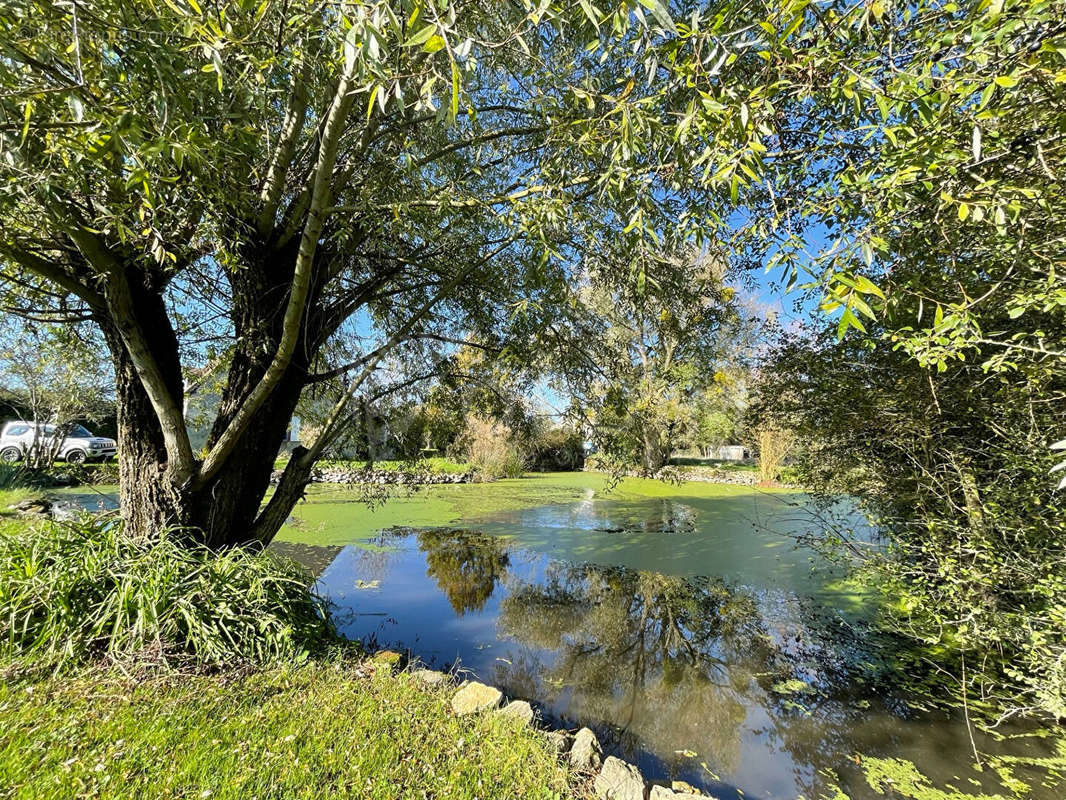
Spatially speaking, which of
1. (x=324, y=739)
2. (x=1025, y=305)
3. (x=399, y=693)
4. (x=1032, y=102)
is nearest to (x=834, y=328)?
(x=1025, y=305)

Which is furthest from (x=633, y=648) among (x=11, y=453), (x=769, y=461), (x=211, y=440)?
(x=11, y=453)

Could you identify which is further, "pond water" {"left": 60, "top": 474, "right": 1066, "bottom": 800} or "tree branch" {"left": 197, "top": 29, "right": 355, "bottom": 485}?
"pond water" {"left": 60, "top": 474, "right": 1066, "bottom": 800}

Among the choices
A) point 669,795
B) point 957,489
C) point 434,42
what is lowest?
point 669,795

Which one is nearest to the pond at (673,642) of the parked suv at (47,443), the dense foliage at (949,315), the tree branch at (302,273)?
the dense foliage at (949,315)

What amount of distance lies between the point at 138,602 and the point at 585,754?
8.16 feet

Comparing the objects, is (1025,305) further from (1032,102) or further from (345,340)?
(345,340)

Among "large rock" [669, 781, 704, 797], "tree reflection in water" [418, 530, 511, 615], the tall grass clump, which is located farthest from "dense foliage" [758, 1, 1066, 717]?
"tree reflection in water" [418, 530, 511, 615]

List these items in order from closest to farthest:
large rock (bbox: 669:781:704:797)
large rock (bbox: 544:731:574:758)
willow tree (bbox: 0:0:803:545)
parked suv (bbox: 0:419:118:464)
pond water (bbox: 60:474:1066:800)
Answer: willow tree (bbox: 0:0:803:545), large rock (bbox: 669:781:704:797), large rock (bbox: 544:731:574:758), pond water (bbox: 60:474:1066:800), parked suv (bbox: 0:419:118:464)

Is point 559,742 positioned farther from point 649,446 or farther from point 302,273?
point 649,446

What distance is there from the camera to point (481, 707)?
94.4 inches

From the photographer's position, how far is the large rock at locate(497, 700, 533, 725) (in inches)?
93.3

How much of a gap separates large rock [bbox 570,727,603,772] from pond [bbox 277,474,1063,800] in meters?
0.50

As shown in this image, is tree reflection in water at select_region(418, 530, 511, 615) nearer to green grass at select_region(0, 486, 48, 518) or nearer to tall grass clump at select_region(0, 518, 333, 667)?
tall grass clump at select_region(0, 518, 333, 667)

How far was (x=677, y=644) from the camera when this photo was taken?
414 cm
